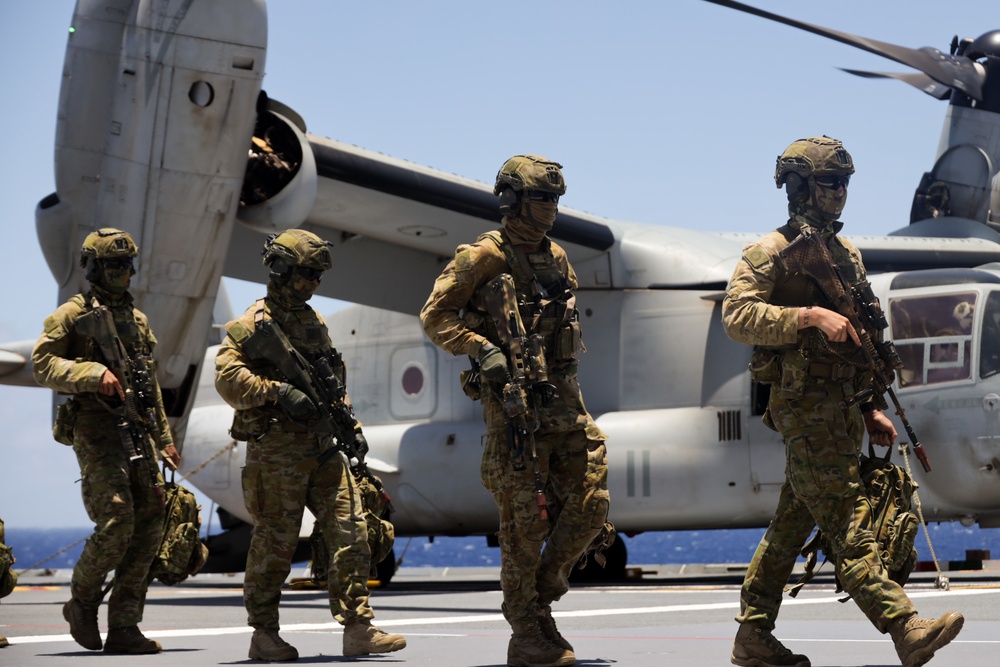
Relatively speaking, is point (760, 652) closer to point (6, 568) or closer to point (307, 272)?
point (307, 272)

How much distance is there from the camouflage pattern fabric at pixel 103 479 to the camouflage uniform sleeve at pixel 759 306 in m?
3.13

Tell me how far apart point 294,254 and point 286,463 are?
97cm

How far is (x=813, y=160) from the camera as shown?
5.66 meters

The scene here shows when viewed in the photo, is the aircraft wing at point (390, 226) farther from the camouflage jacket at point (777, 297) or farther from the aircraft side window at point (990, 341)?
the camouflage jacket at point (777, 297)

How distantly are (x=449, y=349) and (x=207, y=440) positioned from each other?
10.6 m

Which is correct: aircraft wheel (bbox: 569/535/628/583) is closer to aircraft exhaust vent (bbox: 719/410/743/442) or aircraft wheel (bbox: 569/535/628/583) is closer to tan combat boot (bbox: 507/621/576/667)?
aircraft exhaust vent (bbox: 719/410/743/442)

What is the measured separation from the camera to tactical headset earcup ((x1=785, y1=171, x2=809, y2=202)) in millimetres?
5699

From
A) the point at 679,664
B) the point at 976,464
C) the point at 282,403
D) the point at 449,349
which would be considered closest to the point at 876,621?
the point at 679,664

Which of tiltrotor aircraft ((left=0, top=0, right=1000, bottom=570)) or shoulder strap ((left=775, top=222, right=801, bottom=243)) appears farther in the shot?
tiltrotor aircraft ((left=0, top=0, right=1000, bottom=570))

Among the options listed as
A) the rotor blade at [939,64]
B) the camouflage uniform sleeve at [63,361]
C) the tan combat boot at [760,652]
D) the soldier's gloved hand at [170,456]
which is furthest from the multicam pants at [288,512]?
the rotor blade at [939,64]

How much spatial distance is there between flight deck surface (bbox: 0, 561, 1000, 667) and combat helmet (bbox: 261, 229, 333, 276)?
180 cm

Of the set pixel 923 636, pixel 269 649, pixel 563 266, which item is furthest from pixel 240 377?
pixel 923 636

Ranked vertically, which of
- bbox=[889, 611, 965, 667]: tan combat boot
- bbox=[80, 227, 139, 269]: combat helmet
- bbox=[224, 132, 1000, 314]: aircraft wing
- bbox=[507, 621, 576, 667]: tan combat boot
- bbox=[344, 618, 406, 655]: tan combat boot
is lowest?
bbox=[344, 618, 406, 655]: tan combat boot

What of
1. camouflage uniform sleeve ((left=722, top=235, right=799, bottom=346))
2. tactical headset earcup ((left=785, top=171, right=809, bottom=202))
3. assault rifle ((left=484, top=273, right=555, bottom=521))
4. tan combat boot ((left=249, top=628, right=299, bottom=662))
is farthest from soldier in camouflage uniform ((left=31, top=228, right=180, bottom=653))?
tactical headset earcup ((left=785, top=171, right=809, bottom=202))
